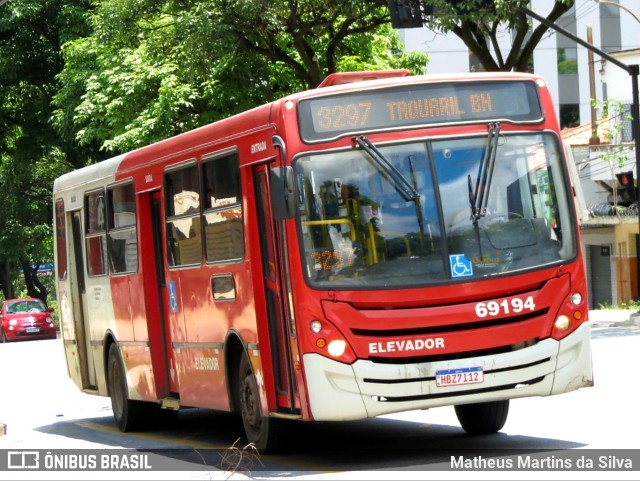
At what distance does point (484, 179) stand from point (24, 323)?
137 ft

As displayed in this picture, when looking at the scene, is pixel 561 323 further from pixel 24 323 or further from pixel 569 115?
pixel 569 115

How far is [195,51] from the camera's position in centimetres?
2870

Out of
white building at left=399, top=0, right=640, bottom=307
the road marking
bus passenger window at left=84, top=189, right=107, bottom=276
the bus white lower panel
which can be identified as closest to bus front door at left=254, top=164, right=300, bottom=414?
the bus white lower panel

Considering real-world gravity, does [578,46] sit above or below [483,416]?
above

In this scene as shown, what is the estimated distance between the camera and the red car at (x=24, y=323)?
166 feet

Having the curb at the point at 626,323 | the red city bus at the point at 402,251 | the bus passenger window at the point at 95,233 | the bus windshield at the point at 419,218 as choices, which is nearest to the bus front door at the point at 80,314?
the bus passenger window at the point at 95,233

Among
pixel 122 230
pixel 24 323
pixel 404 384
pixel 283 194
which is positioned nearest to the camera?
pixel 404 384

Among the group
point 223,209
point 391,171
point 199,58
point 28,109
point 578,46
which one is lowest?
point 223,209

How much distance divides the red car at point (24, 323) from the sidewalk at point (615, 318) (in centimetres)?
2048

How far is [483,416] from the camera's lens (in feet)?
40.4

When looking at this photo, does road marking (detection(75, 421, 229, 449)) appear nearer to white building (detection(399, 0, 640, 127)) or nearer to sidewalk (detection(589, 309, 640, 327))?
sidewalk (detection(589, 309, 640, 327))

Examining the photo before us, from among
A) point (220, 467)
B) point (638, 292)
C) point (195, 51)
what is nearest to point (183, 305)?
point (220, 467)

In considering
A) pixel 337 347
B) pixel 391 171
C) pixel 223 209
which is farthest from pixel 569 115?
pixel 337 347

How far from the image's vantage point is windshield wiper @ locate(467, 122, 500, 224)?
34.7 feet
